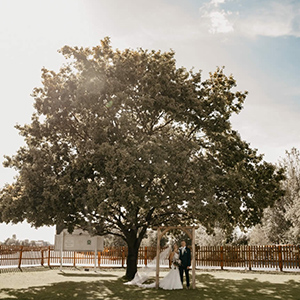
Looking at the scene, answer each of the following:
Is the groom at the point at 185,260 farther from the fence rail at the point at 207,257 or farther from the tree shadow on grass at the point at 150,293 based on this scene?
the fence rail at the point at 207,257

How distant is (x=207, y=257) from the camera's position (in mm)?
28453

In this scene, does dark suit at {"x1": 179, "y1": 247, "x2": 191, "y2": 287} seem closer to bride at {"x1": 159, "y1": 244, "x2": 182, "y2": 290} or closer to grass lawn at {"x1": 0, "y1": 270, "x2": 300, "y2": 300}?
bride at {"x1": 159, "y1": 244, "x2": 182, "y2": 290}

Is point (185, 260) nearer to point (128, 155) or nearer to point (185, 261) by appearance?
point (185, 261)

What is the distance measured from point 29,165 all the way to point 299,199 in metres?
24.5

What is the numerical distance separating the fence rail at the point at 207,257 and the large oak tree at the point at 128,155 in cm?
699

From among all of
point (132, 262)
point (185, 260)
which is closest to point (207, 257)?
point (132, 262)

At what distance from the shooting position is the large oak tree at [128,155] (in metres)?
16.2

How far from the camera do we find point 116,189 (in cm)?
1562

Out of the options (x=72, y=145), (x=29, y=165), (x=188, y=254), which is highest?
(x=72, y=145)

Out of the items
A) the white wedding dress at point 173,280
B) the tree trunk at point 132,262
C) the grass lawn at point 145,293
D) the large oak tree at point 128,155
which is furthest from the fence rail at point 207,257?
the white wedding dress at point 173,280

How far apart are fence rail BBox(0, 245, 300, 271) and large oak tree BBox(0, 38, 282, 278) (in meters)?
6.99

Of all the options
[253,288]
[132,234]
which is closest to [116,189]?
[132,234]

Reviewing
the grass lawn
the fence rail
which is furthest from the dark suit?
the fence rail

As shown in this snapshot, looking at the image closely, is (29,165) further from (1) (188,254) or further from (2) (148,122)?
(1) (188,254)
